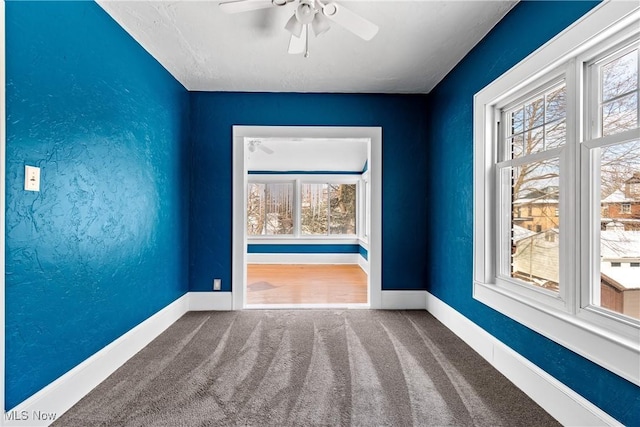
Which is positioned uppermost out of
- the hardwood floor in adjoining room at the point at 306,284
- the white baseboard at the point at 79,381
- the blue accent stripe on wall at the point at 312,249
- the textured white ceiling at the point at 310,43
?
the textured white ceiling at the point at 310,43

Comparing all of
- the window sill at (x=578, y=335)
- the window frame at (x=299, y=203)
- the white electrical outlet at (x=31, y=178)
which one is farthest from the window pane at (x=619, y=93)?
the window frame at (x=299, y=203)

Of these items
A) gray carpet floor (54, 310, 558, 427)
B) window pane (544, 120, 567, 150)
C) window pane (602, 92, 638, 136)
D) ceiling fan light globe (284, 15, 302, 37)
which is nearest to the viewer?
window pane (602, 92, 638, 136)

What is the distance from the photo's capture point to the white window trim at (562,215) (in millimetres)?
1422

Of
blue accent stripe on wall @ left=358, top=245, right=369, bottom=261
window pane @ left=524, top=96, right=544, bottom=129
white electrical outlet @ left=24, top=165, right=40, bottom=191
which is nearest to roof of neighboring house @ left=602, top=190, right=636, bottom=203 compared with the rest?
window pane @ left=524, top=96, right=544, bottom=129

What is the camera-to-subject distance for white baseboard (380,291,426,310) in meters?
3.74

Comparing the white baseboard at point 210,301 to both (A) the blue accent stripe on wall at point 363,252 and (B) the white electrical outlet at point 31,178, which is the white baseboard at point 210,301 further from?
(A) the blue accent stripe on wall at point 363,252

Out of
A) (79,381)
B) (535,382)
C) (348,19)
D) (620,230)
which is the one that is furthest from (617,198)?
(79,381)

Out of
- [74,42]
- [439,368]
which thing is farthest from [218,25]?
[439,368]

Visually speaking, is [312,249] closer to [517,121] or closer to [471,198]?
[471,198]

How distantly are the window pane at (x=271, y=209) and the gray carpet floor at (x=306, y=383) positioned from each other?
4.50 meters

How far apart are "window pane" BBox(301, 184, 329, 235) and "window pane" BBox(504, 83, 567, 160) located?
5278mm

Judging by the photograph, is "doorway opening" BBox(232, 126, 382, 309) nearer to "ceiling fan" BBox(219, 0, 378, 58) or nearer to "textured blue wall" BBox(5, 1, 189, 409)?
"textured blue wall" BBox(5, 1, 189, 409)

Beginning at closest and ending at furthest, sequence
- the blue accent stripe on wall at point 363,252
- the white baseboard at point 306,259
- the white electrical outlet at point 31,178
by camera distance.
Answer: the white electrical outlet at point 31,178 < the blue accent stripe on wall at point 363,252 < the white baseboard at point 306,259

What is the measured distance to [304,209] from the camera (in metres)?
7.55
